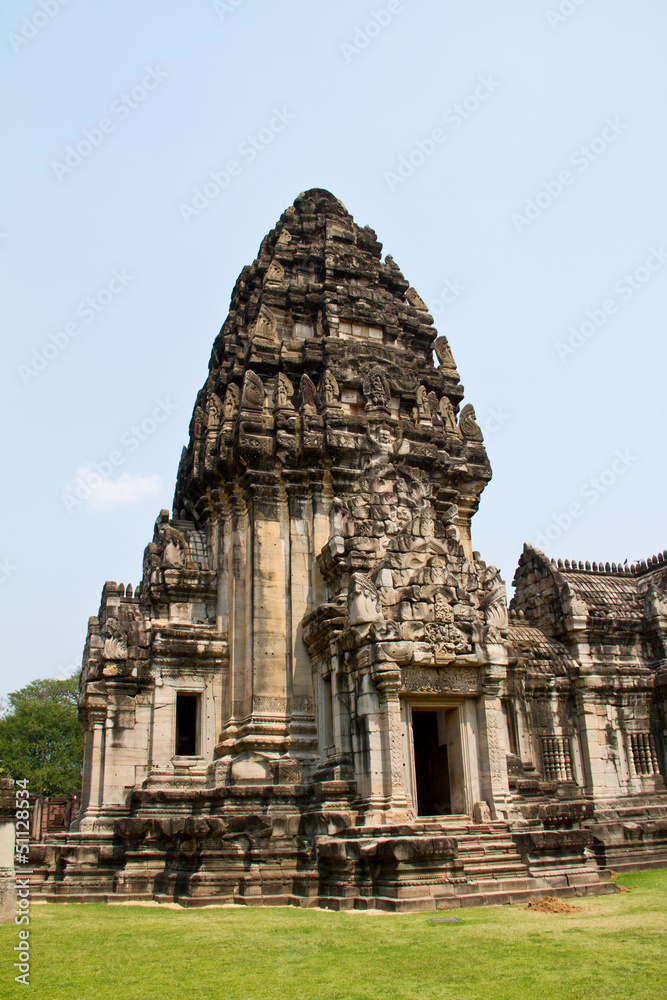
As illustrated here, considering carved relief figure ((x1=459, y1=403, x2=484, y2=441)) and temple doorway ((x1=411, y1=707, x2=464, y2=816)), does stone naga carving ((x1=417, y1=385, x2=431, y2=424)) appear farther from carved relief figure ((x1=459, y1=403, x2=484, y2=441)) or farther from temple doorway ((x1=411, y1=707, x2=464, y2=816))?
temple doorway ((x1=411, y1=707, x2=464, y2=816))

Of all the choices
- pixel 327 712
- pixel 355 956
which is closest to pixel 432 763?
pixel 327 712

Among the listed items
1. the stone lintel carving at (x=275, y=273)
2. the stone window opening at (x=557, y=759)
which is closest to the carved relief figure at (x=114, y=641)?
the stone lintel carving at (x=275, y=273)

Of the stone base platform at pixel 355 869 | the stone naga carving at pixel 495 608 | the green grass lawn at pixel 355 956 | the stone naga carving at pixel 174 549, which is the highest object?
the stone naga carving at pixel 174 549

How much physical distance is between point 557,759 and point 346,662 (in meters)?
8.68

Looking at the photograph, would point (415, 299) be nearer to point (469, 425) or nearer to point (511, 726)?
point (469, 425)

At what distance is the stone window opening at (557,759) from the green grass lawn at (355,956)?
8411mm

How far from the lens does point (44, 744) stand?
57.1 meters

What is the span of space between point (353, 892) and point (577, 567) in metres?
14.5

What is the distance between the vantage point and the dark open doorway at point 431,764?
19594mm

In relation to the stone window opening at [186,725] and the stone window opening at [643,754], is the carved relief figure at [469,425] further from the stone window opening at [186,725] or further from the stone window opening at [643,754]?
the stone window opening at [186,725]

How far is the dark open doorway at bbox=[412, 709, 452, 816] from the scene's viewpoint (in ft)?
64.3

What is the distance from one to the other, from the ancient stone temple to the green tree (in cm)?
3644

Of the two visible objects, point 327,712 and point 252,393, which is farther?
point 252,393

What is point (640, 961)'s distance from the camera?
870 centimetres
